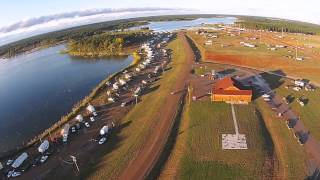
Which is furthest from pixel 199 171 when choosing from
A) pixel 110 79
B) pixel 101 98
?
pixel 110 79

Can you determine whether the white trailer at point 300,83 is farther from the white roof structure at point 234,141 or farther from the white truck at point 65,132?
the white truck at point 65,132

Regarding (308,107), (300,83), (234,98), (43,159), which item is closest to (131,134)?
(43,159)

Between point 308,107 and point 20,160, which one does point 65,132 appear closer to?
point 20,160

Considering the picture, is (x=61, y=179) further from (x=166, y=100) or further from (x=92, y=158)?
(x=166, y=100)

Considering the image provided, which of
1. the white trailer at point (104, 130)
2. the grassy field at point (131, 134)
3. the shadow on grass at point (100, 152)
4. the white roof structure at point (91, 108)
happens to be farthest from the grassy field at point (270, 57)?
the white trailer at point (104, 130)

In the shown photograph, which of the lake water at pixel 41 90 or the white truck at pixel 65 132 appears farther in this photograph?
the lake water at pixel 41 90

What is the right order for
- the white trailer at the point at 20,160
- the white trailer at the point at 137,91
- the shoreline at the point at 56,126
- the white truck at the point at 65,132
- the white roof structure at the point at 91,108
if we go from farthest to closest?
the white trailer at the point at 137,91 < the white roof structure at the point at 91,108 < the white truck at the point at 65,132 < the shoreline at the point at 56,126 < the white trailer at the point at 20,160
